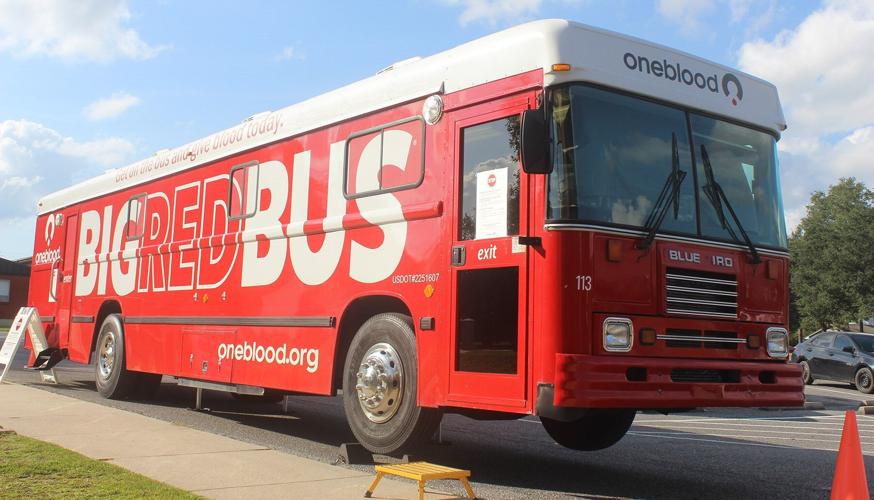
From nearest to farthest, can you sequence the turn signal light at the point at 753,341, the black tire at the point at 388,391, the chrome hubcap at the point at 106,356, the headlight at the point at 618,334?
the headlight at the point at 618,334 < the turn signal light at the point at 753,341 < the black tire at the point at 388,391 < the chrome hubcap at the point at 106,356

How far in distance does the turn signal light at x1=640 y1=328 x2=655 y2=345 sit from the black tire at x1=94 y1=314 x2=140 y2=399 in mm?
8237

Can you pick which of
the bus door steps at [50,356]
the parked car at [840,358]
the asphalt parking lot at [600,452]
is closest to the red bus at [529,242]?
the asphalt parking lot at [600,452]

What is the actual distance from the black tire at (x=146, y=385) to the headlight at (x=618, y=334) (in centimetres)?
842

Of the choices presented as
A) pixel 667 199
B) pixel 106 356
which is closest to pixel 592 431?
pixel 667 199

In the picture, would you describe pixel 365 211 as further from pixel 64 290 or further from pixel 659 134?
pixel 64 290

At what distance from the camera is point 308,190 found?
8531mm

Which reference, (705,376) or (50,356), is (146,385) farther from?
(705,376)

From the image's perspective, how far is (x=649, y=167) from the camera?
6379 mm

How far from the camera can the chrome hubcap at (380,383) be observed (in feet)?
23.4

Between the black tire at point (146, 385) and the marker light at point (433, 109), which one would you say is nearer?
the marker light at point (433, 109)

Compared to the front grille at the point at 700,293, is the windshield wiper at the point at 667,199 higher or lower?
higher

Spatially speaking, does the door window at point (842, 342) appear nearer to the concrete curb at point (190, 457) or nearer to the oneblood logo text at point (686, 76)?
the oneblood logo text at point (686, 76)

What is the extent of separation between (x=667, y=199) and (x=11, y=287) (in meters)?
54.5

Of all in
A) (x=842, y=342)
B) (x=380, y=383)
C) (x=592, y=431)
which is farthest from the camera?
(x=842, y=342)
